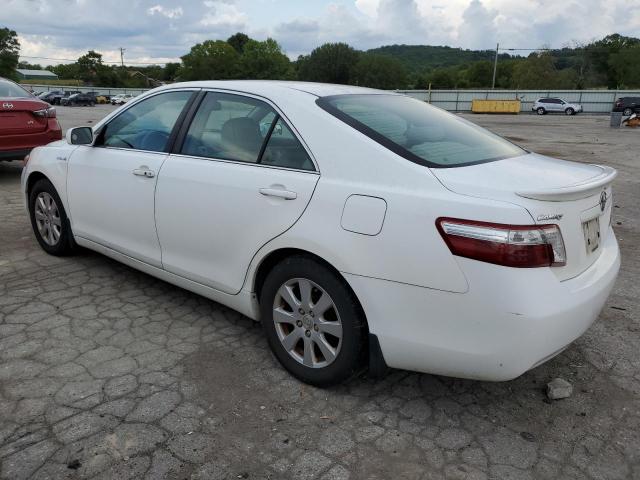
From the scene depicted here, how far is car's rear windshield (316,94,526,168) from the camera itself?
2.64 m

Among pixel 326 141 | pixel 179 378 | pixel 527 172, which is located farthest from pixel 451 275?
pixel 179 378

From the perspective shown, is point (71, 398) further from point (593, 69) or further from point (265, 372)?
point (593, 69)

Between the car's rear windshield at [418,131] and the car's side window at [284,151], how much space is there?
25 centimetres

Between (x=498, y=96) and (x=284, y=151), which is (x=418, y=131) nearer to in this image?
(x=284, y=151)

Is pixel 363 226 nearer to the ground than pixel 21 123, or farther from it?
nearer to the ground

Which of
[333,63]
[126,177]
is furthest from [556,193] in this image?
[333,63]

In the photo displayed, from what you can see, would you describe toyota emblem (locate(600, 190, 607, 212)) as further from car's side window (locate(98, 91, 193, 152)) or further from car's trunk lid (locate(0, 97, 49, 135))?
car's trunk lid (locate(0, 97, 49, 135))

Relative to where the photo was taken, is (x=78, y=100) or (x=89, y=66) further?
(x=89, y=66)

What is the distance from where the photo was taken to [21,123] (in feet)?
25.5

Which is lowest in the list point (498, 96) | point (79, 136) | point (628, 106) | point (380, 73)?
point (628, 106)

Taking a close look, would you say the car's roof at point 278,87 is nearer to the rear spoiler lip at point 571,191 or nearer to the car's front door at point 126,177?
the car's front door at point 126,177

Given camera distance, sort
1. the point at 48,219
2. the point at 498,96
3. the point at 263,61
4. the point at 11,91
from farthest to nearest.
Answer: the point at 263,61, the point at 498,96, the point at 11,91, the point at 48,219

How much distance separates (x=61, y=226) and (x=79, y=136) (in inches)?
35.6

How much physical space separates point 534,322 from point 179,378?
72.5 inches
